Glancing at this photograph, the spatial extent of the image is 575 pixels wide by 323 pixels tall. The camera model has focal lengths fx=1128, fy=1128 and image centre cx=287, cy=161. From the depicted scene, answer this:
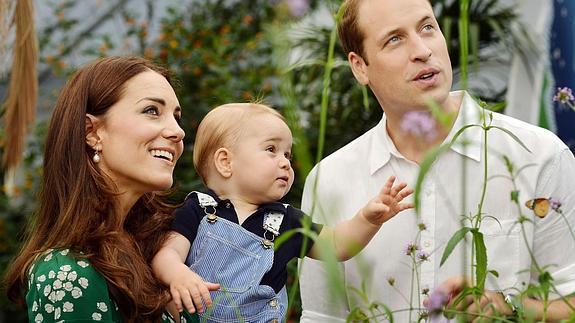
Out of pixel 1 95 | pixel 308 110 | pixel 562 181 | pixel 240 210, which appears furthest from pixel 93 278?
pixel 1 95

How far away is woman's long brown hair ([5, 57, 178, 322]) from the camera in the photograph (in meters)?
2.39

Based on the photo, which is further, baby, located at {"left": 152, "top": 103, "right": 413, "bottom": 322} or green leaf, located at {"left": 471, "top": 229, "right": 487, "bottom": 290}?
baby, located at {"left": 152, "top": 103, "right": 413, "bottom": 322}

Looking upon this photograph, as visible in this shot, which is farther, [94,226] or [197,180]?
[197,180]

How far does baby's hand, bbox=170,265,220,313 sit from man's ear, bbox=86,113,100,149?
1.31 feet

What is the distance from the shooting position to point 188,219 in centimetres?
262

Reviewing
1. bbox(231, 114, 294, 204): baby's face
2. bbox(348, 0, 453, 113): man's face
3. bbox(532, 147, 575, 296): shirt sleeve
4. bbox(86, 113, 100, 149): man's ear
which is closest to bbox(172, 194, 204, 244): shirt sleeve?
bbox(231, 114, 294, 204): baby's face

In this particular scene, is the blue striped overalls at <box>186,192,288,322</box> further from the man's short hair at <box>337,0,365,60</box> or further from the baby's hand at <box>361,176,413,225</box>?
the man's short hair at <box>337,0,365,60</box>

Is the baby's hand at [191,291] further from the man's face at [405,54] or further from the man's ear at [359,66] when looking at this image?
the man's ear at [359,66]

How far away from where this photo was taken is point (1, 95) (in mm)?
7316

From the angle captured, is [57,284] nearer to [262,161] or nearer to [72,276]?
[72,276]

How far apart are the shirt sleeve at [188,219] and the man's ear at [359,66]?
71cm

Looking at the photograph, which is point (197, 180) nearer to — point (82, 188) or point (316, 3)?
point (316, 3)

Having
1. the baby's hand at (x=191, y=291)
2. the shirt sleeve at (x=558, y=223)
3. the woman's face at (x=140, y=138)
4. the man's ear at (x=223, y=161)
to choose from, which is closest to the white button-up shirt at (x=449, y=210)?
the shirt sleeve at (x=558, y=223)

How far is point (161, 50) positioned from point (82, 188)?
4599 mm
